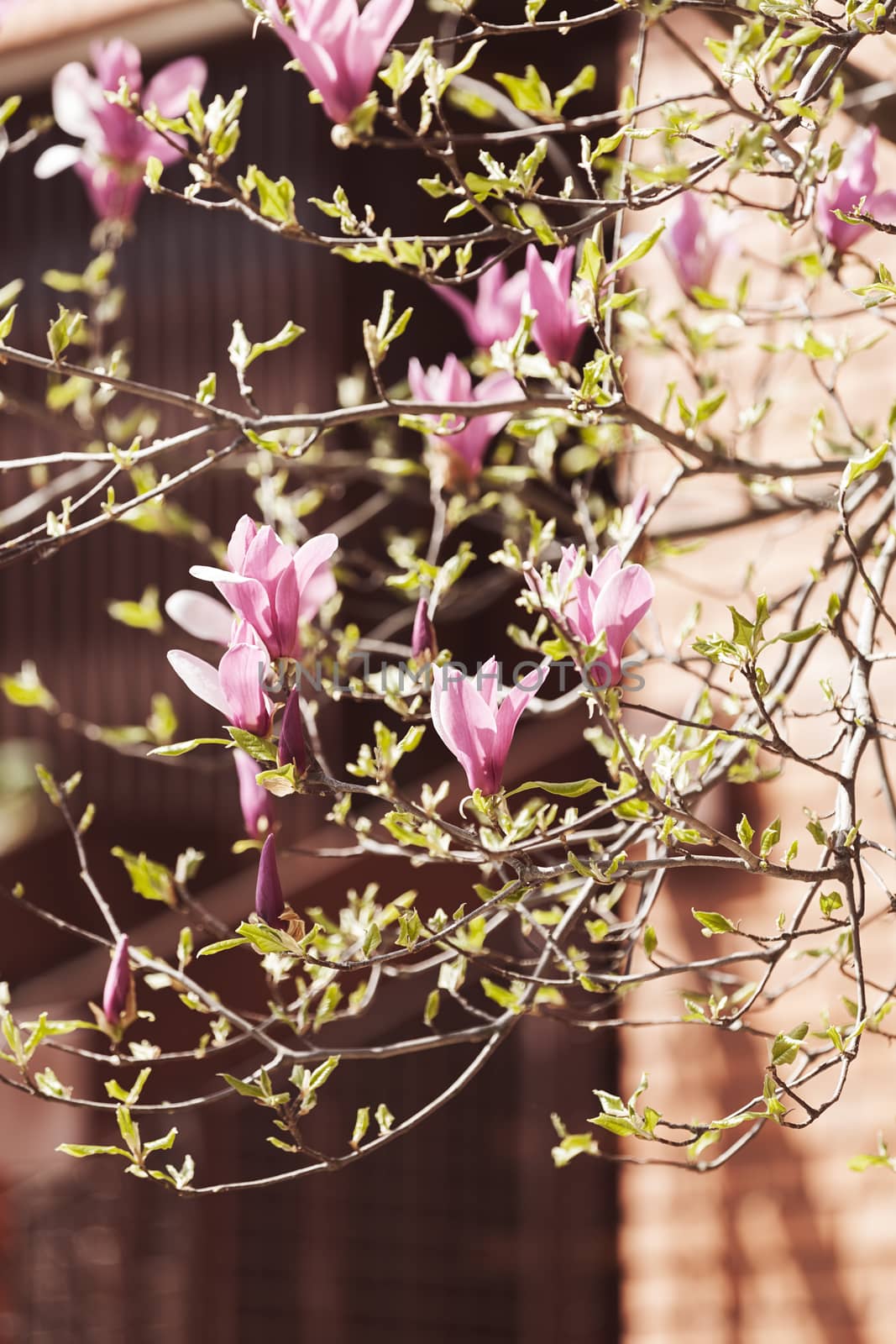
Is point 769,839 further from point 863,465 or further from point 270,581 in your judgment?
point 270,581

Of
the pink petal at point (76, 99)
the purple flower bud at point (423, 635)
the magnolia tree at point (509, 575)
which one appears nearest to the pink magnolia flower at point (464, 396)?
the magnolia tree at point (509, 575)

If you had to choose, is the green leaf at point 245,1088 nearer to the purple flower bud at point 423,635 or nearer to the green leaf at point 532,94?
the purple flower bud at point 423,635

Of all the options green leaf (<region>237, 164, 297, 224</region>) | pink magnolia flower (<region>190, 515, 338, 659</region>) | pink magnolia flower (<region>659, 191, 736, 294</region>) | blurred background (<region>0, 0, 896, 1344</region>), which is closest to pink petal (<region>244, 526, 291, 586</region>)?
pink magnolia flower (<region>190, 515, 338, 659</region>)

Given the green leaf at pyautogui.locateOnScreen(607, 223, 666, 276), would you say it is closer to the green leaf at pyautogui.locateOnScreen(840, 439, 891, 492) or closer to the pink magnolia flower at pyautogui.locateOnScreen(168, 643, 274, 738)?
the green leaf at pyautogui.locateOnScreen(840, 439, 891, 492)

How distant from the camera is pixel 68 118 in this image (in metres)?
2.04

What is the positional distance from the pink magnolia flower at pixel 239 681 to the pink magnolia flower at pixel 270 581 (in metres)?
0.02

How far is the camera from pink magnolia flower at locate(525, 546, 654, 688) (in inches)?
42.7

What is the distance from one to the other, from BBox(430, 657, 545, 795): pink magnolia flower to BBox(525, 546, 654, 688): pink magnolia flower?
5cm

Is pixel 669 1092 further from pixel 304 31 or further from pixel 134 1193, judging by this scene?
pixel 304 31

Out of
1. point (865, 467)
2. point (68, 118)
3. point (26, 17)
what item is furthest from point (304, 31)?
point (26, 17)

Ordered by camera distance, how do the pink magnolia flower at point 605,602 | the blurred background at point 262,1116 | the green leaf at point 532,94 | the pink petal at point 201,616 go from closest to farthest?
the pink magnolia flower at point 605,602
the green leaf at point 532,94
the pink petal at point 201,616
the blurred background at point 262,1116

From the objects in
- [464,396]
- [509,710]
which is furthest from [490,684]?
[464,396]

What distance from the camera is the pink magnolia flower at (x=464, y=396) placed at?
172cm

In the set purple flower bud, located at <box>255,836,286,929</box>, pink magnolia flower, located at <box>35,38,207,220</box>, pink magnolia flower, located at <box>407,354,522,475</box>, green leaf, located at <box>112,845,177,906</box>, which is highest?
pink magnolia flower, located at <box>35,38,207,220</box>
